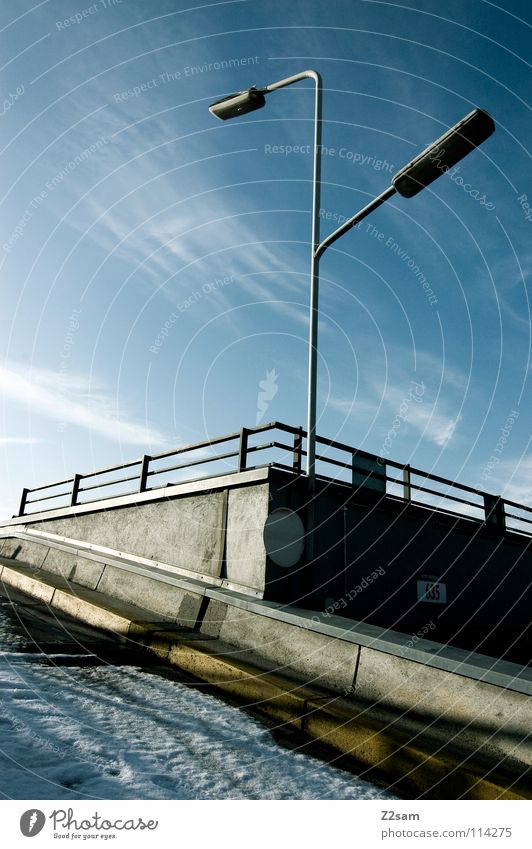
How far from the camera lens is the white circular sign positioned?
8.63m

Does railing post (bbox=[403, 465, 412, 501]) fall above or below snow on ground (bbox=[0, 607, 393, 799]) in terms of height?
above

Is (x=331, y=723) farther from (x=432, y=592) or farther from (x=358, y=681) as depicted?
(x=432, y=592)

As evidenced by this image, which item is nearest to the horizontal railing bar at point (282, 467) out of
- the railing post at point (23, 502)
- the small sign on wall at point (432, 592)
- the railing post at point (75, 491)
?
the small sign on wall at point (432, 592)

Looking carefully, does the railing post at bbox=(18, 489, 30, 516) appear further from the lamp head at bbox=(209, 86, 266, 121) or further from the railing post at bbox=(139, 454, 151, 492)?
the lamp head at bbox=(209, 86, 266, 121)

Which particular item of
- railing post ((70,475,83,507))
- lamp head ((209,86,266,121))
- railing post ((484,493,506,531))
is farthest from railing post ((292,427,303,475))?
railing post ((70,475,83,507))

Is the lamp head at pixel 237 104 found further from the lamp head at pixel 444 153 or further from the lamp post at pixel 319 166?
the lamp head at pixel 444 153

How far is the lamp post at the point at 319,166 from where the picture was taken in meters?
7.39

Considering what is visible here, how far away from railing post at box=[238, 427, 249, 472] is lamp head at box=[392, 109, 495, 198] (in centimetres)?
479

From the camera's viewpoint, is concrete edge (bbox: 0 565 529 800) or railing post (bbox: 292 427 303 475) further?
railing post (bbox: 292 427 303 475)

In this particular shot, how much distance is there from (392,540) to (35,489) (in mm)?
14431
